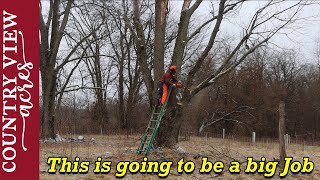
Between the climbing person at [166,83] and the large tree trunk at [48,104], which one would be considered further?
the large tree trunk at [48,104]

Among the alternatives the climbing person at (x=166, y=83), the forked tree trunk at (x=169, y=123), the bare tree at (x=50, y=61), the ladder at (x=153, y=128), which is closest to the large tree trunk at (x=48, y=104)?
the bare tree at (x=50, y=61)

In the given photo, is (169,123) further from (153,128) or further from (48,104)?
(48,104)

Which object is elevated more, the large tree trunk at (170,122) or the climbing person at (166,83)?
the climbing person at (166,83)

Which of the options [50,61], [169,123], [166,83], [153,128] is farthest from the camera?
[50,61]

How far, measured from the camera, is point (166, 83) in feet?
38.9

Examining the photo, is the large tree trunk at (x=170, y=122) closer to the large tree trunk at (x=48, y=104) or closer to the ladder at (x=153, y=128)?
the ladder at (x=153, y=128)

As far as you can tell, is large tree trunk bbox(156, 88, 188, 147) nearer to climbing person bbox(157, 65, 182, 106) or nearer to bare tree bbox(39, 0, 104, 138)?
climbing person bbox(157, 65, 182, 106)

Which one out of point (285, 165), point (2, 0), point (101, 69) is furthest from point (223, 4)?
point (101, 69)

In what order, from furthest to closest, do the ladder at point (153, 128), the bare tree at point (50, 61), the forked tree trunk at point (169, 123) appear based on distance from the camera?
the bare tree at point (50, 61) < the forked tree trunk at point (169, 123) < the ladder at point (153, 128)

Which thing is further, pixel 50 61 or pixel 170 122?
pixel 50 61

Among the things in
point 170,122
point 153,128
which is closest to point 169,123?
point 170,122

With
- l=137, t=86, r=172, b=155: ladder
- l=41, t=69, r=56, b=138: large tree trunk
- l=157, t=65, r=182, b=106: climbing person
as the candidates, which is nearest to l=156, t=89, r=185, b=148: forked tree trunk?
l=137, t=86, r=172, b=155: ladder

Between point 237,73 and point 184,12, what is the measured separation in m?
24.2

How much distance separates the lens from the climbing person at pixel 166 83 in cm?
1177
